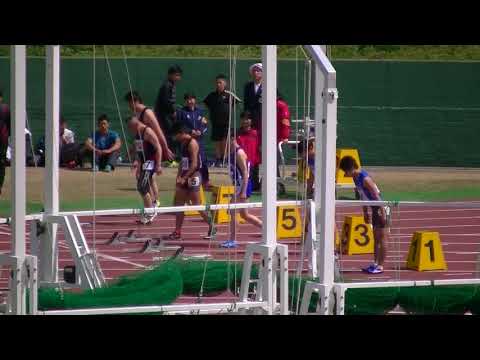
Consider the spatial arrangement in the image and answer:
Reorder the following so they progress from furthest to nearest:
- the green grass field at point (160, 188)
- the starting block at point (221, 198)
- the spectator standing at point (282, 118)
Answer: the green grass field at point (160, 188) < the spectator standing at point (282, 118) < the starting block at point (221, 198)

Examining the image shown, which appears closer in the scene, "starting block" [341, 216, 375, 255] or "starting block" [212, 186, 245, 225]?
"starting block" [341, 216, 375, 255]

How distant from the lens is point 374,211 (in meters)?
12.0

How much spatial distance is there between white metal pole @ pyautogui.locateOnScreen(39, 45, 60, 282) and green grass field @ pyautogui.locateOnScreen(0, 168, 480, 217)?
7378mm

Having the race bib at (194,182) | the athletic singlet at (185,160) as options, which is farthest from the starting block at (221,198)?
the athletic singlet at (185,160)

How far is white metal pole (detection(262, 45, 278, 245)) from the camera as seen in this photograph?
8.28 meters

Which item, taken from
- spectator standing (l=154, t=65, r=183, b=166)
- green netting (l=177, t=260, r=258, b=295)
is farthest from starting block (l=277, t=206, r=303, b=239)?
spectator standing (l=154, t=65, r=183, b=166)

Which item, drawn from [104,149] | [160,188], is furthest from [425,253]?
[104,149]

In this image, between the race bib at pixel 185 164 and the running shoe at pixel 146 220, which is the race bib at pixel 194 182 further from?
the running shoe at pixel 146 220

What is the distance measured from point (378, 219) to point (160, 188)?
894cm

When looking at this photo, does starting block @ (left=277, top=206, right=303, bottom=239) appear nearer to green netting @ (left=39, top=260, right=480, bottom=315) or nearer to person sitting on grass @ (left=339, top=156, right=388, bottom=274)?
person sitting on grass @ (left=339, top=156, right=388, bottom=274)

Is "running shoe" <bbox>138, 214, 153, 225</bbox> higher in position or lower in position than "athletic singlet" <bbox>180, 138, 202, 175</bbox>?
lower

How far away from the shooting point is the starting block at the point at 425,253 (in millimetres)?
12430

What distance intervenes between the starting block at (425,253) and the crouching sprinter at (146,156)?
3.56m
